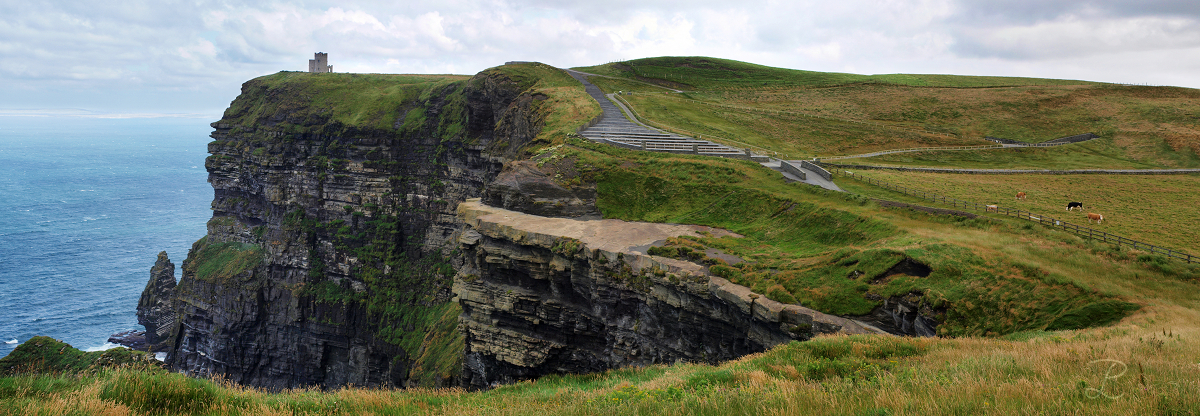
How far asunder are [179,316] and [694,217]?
238 feet

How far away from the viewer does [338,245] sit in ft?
244

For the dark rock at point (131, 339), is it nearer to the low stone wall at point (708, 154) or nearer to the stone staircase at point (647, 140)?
the stone staircase at point (647, 140)

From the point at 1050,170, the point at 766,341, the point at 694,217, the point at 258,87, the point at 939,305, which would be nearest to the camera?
the point at 939,305

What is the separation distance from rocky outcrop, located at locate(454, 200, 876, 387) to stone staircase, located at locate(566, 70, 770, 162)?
12.4 meters

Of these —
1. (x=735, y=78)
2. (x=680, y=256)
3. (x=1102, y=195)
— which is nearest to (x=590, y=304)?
(x=680, y=256)

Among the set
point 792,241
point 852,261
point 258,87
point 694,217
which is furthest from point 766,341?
point 258,87

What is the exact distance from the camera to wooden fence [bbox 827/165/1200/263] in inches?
860

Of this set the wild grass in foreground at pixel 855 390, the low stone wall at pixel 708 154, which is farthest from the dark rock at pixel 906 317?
the low stone wall at pixel 708 154

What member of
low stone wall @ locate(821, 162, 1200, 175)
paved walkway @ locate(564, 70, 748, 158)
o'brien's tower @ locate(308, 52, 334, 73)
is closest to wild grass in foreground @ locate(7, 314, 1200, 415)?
paved walkway @ locate(564, 70, 748, 158)

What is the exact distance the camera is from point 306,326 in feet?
237

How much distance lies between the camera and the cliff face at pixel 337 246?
6956 cm

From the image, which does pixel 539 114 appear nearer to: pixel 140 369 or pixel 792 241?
pixel 792 241

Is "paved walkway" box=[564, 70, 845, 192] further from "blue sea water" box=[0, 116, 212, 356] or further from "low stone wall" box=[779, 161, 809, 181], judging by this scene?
"blue sea water" box=[0, 116, 212, 356]

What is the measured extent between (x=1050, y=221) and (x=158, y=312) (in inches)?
3754
